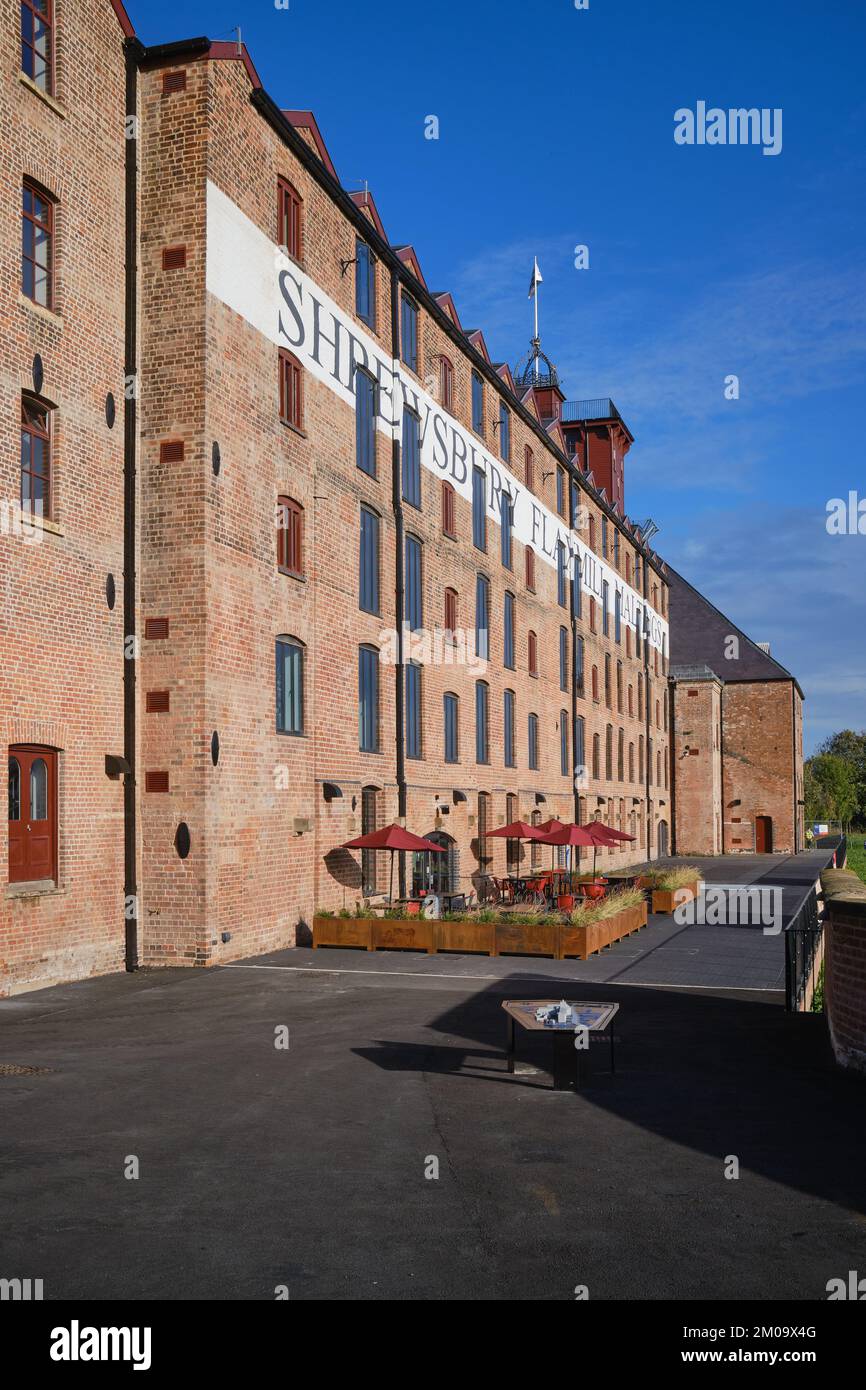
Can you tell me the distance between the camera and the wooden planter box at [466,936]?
2108cm

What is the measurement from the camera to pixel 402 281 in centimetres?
2847

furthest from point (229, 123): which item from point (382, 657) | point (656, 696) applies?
point (656, 696)

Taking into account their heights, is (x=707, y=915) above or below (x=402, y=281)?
below

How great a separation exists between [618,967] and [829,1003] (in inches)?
306

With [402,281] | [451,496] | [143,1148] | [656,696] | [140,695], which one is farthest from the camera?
[656,696]

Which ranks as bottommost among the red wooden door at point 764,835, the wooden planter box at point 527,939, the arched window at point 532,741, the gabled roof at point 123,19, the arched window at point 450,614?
the red wooden door at point 764,835

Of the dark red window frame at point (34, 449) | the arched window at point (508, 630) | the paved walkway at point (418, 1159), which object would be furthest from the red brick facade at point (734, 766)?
the dark red window frame at point (34, 449)

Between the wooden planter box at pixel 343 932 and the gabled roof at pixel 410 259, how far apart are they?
52.3ft

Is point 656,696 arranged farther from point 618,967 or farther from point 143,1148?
point 143,1148

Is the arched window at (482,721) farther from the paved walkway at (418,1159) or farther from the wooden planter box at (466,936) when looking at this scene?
the paved walkway at (418,1159)

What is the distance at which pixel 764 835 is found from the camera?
69.4 meters

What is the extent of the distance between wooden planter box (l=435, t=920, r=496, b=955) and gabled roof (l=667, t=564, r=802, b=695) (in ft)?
168

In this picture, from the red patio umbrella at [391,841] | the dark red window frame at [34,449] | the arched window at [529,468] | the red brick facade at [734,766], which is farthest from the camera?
the red brick facade at [734,766]

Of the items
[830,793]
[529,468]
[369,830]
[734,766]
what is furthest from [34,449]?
[830,793]
